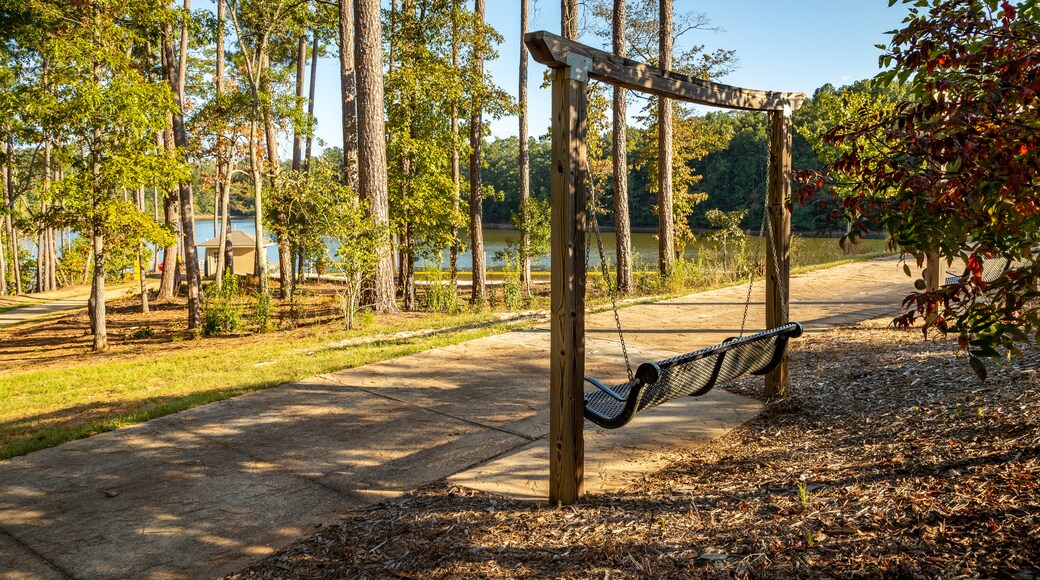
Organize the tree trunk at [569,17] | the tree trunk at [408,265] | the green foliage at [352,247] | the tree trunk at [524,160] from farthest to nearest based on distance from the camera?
the tree trunk at [524,160]
the tree trunk at [569,17]
the tree trunk at [408,265]
the green foliage at [352,247]

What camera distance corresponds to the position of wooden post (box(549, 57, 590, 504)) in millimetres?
3299

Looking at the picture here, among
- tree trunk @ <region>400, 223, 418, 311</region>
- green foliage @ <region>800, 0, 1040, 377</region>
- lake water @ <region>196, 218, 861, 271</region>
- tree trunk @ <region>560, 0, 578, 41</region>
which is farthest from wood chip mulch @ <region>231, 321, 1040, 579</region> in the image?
tree trunk @ <region>560, 0, 578, 41</region>

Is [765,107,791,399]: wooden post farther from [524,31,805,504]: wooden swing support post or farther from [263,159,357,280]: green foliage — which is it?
[263,159,357,280]: green foliage

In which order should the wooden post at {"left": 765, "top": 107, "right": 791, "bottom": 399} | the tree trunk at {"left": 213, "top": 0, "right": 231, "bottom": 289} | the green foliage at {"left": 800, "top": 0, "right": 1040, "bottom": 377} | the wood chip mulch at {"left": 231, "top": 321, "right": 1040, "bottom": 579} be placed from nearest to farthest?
the green foliage at {"left": 800, "top": 0, "right": 1040, "bottom": 377}, the wood chip mulch at {"left": 231, "top": 321, "right": 1040, "bottom": 579}, the wooden post at {"left": 765, "top": 107, "right": 791, "bottom": 399}, the tree trunk at {"left": 213, "top": 0, "right": 231, "bottom": 289}

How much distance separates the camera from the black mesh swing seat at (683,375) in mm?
3395

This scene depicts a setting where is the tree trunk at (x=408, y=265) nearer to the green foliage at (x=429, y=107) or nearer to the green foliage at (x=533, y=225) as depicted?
the green foliage at (x=429, y=107)

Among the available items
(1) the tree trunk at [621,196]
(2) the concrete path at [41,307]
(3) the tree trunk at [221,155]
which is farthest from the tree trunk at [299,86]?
(1) the tree trunk at [621,196]

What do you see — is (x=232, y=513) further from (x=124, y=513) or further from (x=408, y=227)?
(x=408, y=227)

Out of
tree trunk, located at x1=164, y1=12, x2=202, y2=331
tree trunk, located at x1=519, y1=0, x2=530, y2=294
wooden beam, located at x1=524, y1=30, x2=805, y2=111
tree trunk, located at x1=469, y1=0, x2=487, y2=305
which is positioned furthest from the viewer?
tree trunk, located at x1=519, y1=0, x2=530, y2=294

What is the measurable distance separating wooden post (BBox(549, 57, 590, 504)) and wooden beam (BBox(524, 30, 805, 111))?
11cm

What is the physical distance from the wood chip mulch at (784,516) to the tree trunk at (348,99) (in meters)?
10.7

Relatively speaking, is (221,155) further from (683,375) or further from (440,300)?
(683,375)

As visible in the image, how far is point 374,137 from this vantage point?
1099 centimetres

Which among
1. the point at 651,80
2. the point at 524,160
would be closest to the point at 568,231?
the point at 651,80
